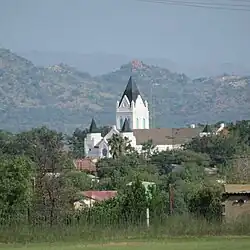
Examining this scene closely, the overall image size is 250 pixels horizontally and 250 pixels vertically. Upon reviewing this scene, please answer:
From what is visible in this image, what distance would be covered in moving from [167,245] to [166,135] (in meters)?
122

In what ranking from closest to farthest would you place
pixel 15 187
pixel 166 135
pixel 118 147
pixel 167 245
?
pixel 167 245 < pixel 15 187 < pixel 118 147 < pixel 166 135

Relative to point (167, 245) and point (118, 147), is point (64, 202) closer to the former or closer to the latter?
point (167, 245)

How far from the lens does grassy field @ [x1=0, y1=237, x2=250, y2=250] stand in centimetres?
2469

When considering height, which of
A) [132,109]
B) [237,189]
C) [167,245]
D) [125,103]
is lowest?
[167,245]

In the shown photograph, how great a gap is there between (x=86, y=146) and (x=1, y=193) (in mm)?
105508

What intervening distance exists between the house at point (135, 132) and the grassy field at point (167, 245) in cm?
8278

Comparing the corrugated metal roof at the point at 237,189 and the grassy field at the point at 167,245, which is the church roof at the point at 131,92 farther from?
the grassy field at the point at 167,245

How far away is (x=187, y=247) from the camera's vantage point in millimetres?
24922

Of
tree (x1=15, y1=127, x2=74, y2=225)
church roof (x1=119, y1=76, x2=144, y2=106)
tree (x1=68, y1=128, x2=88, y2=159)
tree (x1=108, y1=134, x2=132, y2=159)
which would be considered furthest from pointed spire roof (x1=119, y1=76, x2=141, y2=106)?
tree (x1=15, y1=127, x2=74, y2=225)

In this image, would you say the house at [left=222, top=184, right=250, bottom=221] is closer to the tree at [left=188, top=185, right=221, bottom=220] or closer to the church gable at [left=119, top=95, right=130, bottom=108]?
the tree at [left=188, top=185, right=221, bottom=220]

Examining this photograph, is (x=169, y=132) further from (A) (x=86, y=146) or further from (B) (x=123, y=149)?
(B) (x=123, y=149)

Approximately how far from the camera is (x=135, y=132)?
154 metres

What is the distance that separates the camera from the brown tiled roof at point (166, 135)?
5536 inches

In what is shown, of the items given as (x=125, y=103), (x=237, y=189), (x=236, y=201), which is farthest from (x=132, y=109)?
(x=236, y=201)
